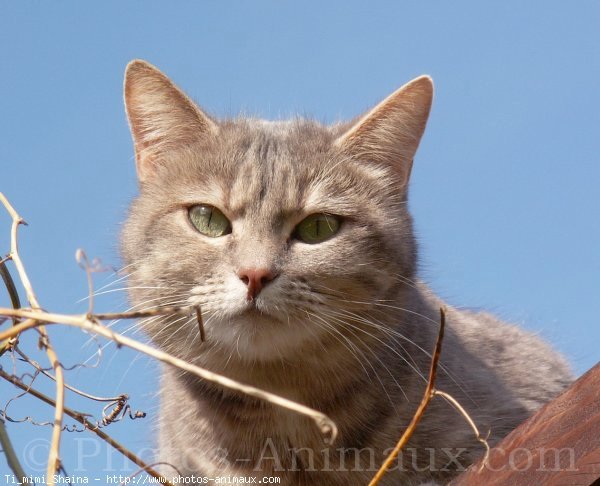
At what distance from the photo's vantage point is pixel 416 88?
2840 mm

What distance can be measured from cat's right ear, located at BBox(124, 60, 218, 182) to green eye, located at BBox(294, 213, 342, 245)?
22.1 inches

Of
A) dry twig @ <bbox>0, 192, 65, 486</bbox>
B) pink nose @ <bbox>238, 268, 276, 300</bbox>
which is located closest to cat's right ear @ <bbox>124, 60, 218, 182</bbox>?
pink nose @ <bbox>238, 268, 276, 300</bbox>

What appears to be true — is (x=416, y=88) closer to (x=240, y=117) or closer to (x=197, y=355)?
(x=240, y=117)

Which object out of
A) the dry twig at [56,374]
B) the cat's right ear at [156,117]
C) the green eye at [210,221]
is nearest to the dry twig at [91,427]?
the dry twig at [56,374]

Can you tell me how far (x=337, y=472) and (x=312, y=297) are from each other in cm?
57

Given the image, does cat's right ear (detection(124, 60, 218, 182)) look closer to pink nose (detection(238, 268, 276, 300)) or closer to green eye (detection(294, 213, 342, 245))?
green eye (detection(294, 213, 342, 245))

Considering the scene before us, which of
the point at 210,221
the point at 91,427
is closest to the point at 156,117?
the point at 210,221

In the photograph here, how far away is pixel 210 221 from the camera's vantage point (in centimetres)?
265

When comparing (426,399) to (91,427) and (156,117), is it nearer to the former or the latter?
(91,427)

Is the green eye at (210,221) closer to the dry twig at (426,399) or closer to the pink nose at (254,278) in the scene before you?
the pink nose at (254,278)

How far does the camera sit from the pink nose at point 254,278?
7.47 ft

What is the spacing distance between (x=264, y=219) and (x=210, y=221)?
0.69 ft

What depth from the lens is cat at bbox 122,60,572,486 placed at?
2.42 meters

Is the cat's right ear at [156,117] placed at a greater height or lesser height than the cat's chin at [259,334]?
greater
